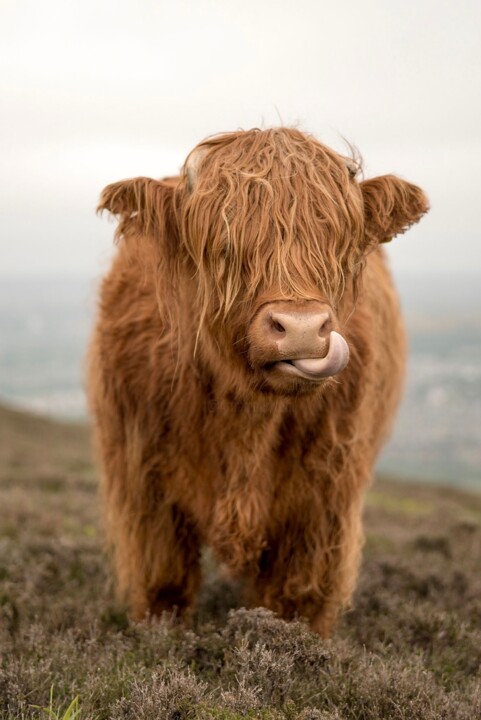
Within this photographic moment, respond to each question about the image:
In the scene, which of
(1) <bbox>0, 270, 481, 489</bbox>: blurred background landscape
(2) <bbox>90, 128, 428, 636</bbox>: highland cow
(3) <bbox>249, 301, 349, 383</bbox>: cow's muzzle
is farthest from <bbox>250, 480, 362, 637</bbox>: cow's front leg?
(1) <bbox>0, 270, 481, 489</bbox>: blurred background landscape

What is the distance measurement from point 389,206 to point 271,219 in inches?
26.7

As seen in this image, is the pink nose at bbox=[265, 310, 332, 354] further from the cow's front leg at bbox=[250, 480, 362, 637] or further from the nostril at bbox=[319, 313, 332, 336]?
the cow's front leg at bbox=[250, 480, 362, 637]

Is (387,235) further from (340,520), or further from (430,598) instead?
(430,598)

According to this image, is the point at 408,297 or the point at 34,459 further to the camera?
the point at 408,297

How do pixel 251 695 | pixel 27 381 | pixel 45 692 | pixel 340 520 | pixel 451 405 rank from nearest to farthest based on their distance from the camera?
pixel 251 695, pixel 45 692, pixel 340 520, pixel 451 405, pixel 27 381

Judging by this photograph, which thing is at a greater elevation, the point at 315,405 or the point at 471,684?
the point at 315,405

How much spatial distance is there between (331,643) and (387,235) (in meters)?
1.81

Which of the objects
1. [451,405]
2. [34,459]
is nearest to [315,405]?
[34,459]

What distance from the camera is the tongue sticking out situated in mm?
2613

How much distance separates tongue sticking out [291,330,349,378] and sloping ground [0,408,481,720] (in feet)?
3.71

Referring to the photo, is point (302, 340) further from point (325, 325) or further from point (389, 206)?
point (389, 206)

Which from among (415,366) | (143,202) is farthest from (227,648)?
(415,366)

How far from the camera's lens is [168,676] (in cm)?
286

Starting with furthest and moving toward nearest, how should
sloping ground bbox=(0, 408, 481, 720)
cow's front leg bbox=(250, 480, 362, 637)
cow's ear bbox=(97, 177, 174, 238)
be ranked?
cow's front leg bbox=(250, 480, 362, 637) → cow's ear bbox=(97, 177, 174, 238) → sloping ground bbox=(0, 408, 481, 720)
